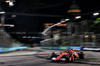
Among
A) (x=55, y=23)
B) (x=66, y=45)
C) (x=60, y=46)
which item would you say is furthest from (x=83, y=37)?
(x=55, y=23)

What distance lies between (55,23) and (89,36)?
12126 millimetres

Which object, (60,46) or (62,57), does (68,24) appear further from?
(62,57)

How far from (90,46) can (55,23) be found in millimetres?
12965

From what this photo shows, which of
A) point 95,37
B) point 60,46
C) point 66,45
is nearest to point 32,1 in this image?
point 95,37

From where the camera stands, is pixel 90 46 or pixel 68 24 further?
pixel 68 24

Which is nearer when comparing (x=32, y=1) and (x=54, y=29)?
(x=32, y=1)

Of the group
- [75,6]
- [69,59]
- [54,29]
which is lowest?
[69,59]

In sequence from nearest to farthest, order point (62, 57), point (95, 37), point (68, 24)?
point (62, 57) < point (95, 37) < point (68, 24)

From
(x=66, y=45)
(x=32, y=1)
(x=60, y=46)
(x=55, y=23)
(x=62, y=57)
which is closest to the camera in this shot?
(x=62, y=57)

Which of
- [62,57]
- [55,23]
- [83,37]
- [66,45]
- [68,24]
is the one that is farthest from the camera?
[55,23]

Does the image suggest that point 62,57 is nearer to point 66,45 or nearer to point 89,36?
point 89,36

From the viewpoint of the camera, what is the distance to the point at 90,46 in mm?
21375

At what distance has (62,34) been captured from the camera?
2777cm

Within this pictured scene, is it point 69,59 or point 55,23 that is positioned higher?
point 55,23
